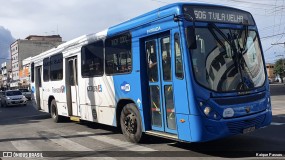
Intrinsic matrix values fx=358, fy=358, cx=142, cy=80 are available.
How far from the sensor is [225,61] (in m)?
7.37

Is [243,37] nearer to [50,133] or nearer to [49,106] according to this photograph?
[50,133]

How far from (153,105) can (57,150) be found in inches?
104

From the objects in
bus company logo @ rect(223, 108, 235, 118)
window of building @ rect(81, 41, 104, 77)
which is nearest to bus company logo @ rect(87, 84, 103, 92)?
window of building @ rect(81, 41, 104, 77)

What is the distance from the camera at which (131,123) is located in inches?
352

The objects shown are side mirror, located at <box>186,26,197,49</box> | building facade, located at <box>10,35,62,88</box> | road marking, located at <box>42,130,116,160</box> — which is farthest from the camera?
building facade, located at <box>10,35,62,88</box>

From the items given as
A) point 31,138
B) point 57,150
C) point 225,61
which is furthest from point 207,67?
point 31,138

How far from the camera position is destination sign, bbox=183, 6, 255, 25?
729 centimetres

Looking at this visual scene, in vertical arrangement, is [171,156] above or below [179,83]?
below

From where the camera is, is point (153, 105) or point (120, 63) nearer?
point (153, 105)

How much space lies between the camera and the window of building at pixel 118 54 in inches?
355

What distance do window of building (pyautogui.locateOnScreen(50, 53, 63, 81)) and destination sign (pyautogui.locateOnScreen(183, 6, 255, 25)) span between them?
24.7 ft

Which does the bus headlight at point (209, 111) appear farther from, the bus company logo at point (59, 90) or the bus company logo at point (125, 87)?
the bus company logo at point (59, 90)

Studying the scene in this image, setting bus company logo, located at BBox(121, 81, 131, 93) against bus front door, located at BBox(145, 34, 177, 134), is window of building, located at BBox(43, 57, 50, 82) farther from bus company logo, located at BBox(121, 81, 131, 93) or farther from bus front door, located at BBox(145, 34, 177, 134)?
bus front door, located at BBox(145, 34, 177, 134)

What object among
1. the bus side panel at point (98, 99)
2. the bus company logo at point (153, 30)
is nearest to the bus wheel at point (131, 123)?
the bus side panel at point (98, 99)
